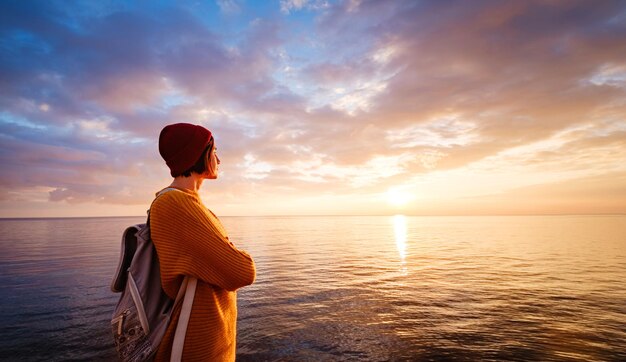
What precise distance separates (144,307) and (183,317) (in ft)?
0.96

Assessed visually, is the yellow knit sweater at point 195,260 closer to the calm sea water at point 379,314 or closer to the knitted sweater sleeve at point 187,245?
the knitted sweater sleeve at point 187,245

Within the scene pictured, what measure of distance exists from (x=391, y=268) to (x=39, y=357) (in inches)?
857

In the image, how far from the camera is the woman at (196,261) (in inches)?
84.3

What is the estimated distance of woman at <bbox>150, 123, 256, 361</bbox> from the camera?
7.02 feet

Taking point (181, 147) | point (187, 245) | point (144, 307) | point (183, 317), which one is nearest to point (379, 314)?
point (183, 317)

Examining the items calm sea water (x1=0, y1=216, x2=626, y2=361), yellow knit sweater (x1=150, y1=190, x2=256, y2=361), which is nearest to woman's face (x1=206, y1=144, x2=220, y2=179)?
yellow knit sweater (x1=150, y1=190, x2=256, y2=361)

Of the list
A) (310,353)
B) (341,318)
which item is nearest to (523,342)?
(341,318)

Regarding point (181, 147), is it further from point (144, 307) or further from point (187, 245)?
point (144, 307)

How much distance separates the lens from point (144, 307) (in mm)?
2170

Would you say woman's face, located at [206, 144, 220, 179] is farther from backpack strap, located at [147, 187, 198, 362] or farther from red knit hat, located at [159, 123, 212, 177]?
backpack strap, located at [147, 187, 198, 362]

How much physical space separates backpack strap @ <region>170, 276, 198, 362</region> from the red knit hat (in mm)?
895

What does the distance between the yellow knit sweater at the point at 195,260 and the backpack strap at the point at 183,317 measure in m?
0.04

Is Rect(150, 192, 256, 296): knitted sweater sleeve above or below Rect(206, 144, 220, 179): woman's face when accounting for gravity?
below

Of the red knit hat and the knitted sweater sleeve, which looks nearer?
the knitted sweater sleeve
